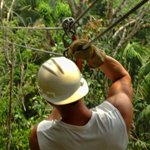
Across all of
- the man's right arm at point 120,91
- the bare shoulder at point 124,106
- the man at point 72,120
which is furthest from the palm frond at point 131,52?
the man at point 72,120

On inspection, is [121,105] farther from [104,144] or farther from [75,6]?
[75,6]

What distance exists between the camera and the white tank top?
0.89 metres

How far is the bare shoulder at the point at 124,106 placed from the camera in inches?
37.9

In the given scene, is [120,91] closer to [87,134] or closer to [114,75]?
[114,75]

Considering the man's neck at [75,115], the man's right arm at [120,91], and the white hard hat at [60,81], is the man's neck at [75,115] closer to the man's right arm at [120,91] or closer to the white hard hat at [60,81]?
the white hard hat at [60,81]

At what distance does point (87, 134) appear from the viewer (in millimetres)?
900

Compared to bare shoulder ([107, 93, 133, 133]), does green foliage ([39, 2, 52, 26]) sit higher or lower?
higher

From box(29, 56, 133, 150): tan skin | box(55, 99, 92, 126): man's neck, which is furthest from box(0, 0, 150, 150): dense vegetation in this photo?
box(55, 99, 92, 126): man's neck

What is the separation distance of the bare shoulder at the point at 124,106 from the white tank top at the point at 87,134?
1.4 inches

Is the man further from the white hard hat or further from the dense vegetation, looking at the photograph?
the dense vegetation

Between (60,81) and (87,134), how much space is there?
0.29 meters

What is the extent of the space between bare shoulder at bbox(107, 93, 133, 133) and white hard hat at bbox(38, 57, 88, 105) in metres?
0.20

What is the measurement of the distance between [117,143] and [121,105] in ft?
0.63

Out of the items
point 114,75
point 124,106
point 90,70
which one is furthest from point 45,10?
point 124,106
